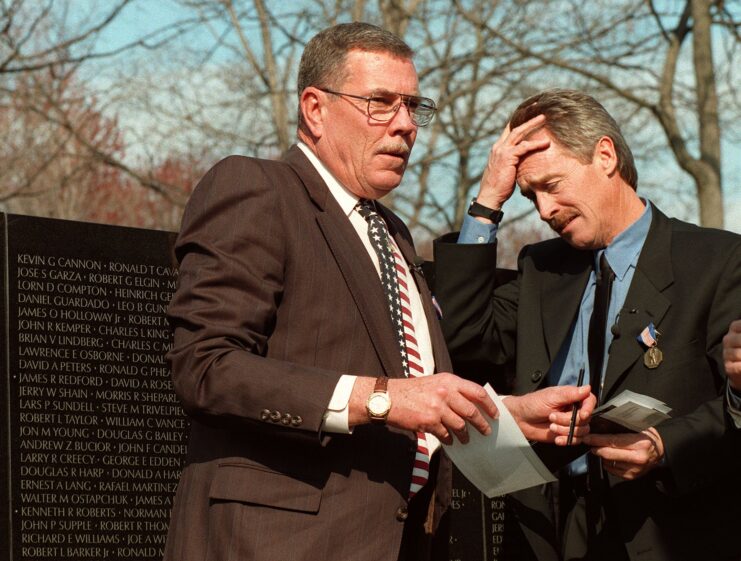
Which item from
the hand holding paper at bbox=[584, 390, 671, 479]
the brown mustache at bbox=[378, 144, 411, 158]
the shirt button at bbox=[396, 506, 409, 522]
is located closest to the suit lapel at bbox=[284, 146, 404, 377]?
the brown mustache at bbox=[378, 144, 411, 158]

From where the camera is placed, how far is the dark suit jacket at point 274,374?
305 centimetres

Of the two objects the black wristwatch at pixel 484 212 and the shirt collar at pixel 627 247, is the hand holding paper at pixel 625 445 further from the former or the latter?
the black wristwatch at pixel 484 212

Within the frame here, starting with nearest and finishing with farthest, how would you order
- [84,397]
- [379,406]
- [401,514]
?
1. [379,406]
2. [401,514]
3. [84,397]

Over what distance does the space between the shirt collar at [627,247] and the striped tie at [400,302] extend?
89 centimetres

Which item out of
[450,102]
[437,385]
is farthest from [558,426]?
[450,102]

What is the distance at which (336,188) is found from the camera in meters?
3.76

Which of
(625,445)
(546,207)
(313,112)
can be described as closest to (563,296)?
(546,207)

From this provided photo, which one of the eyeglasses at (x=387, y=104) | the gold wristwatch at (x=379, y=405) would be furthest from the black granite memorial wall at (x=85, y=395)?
the gold wristwatch at (x=379, y=405)

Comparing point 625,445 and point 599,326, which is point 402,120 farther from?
point 625,445

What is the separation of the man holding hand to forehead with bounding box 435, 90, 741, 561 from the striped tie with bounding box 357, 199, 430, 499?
587mm

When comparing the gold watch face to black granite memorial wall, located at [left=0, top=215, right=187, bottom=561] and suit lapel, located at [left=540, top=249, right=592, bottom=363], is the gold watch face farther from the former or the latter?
black granite memorial wall, located at [left=0, top=215, right=187, bottom=561]

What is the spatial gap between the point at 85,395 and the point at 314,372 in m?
1.99

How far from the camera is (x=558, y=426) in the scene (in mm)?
3502

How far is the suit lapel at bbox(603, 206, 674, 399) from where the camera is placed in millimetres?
3982
